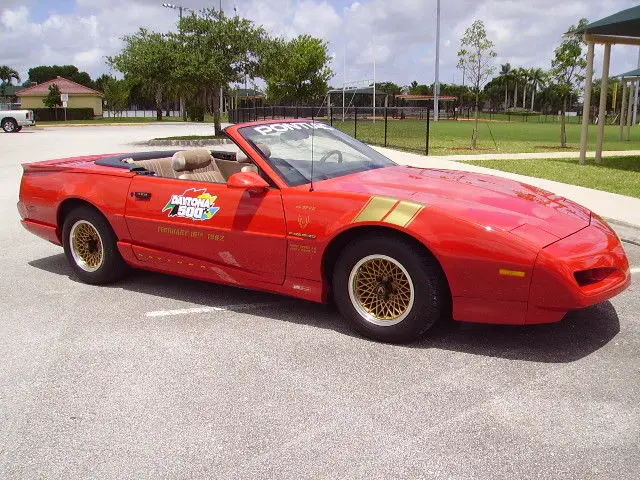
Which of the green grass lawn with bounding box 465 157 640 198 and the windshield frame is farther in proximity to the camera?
the green grass lawn with bounding box 465 157 640 198

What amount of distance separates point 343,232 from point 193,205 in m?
1.24

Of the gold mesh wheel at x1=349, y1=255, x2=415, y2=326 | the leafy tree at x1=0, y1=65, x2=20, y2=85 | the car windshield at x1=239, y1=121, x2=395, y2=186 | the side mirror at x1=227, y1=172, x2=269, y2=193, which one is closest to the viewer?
the gold mesh wheel at x1=349, y1=255, x2=415, y2=326

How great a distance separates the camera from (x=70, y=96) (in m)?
80.2

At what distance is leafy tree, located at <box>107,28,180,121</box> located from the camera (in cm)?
2550

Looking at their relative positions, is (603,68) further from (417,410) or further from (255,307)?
(417,410)

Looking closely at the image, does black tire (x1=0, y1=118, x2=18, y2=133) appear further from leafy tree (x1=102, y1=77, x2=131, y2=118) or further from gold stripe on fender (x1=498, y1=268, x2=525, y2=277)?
leafy tree (x1=102, y1=77, x2=131, y2=118)

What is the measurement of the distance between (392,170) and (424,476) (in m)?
2.79

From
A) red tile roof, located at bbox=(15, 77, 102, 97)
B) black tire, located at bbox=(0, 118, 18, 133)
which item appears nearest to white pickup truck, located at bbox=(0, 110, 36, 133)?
black tire, located at bbox=(0, 118, 18, 133)

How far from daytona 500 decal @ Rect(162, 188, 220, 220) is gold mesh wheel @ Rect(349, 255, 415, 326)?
3.84 ft

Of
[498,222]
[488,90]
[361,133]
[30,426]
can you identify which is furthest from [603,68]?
[488,90]

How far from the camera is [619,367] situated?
366 centimetres

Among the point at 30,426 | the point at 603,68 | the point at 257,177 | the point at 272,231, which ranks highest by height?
the point at 603,68

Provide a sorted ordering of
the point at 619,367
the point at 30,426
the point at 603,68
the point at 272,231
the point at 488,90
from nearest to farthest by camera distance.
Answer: the point at 30,426 → the point at 619,367 → the point at 272,231 → the point at 603,68 → the point at 488,90

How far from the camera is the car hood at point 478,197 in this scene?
383 centimetres
